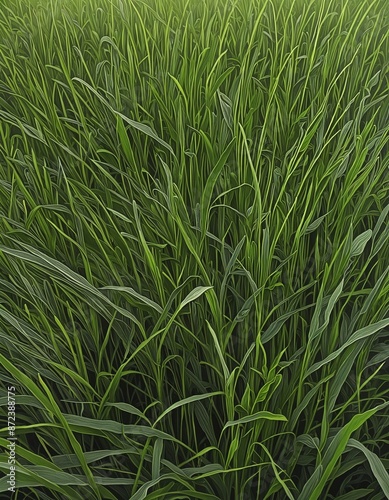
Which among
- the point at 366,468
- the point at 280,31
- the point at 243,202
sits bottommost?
the point at 366,468

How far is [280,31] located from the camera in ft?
4.27

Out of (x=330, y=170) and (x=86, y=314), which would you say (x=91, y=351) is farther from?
(x=330, y=170)

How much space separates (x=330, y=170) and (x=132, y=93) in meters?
0.41

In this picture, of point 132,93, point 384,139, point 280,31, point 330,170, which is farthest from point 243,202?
point 280,31

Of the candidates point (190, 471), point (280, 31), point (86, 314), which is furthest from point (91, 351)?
point (280, 31)

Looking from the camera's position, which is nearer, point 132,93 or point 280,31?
point 132,93

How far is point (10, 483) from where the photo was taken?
322mm

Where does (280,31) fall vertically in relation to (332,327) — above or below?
above

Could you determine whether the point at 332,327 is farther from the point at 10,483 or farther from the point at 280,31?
the point at 280,31

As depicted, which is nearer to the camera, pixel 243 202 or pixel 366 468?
pixel 366 468

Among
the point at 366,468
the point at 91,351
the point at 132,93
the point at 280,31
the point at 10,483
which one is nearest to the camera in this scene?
the point at 10,483

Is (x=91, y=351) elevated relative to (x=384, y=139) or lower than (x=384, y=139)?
lower

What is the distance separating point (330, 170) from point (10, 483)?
38 cm

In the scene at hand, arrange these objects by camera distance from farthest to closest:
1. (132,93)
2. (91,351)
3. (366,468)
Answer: (132,93)
(91,351)
(366,468)
